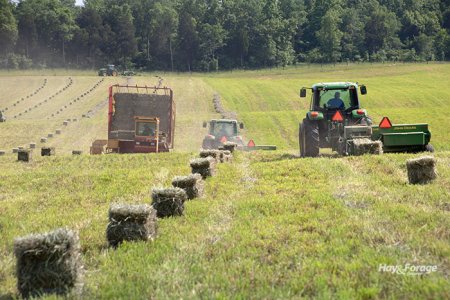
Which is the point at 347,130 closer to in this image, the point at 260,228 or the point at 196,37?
the point at 260,228

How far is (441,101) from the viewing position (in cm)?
5134

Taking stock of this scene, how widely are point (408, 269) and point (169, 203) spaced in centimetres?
446

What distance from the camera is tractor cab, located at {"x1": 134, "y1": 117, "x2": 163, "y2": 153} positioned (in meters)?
24.7

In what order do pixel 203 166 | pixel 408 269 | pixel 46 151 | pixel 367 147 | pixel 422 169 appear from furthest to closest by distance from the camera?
pixel 46 151, pixel 367 147, pixel 203 166, pixel 422 169, pixel 408 269

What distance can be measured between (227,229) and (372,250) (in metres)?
2.23

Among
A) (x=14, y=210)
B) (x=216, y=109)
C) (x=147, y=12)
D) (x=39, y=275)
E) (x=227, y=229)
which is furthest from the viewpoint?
(x=147, y=12)

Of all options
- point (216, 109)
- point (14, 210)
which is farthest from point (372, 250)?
point (216, 109)

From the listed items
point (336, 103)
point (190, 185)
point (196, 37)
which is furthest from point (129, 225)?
point (196, 37)

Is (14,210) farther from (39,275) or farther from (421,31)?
(421,31)

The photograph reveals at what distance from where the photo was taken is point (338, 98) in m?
18.7

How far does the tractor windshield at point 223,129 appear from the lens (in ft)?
90.8

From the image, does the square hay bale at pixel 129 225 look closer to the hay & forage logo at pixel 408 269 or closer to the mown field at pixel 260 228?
the mown field at pixel 260 228

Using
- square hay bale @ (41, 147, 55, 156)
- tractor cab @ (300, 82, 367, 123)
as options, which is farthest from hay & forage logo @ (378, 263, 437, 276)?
square hay bale @ (41, 147, 55, 156)

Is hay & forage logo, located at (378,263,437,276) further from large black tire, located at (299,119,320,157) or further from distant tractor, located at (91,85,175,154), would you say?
distant tractor, located at (91,85,175,154)
